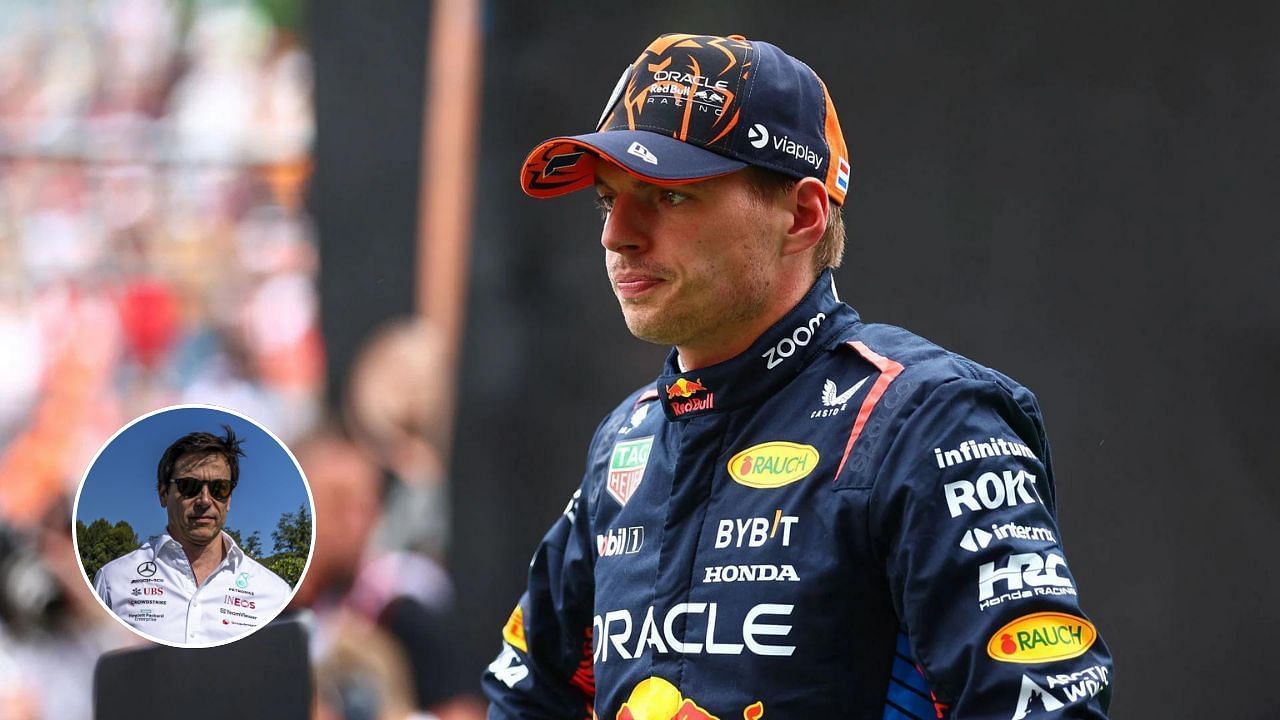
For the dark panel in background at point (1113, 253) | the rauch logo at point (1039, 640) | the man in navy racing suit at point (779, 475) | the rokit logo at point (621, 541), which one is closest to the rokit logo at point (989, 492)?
the man in navy racing suit at point (779, 475)

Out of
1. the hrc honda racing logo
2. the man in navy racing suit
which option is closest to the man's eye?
the man in navy racing suit

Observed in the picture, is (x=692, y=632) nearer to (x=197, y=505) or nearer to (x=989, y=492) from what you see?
(x=989, y=492)

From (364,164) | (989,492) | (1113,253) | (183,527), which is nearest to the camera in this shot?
(183,527)

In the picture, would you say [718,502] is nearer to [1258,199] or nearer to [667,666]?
[667,666]

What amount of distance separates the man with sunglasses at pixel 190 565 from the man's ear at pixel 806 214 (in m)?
0.69

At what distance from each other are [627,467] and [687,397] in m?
0.15

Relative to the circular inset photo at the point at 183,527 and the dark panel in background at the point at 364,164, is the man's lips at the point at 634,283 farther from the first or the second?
the dark panel in background at the point at 364,164

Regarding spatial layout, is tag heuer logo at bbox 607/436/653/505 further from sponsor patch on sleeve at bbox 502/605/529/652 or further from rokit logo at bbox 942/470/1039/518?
rokit logo at bbox 942/470/1039/518

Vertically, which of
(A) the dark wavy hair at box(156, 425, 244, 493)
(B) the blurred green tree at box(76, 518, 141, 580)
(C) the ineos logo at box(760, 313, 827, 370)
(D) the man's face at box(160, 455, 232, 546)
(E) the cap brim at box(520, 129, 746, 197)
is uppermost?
(E) the cap brim at box(520, 129, 746, 197)

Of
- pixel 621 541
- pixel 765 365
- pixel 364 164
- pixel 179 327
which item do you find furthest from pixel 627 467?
pixel 179 327

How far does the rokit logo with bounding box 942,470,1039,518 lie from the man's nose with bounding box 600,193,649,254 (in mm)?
459

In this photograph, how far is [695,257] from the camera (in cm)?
155

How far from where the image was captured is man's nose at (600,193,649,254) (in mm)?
1569

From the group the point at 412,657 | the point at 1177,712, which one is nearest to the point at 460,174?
the point at 412,657
